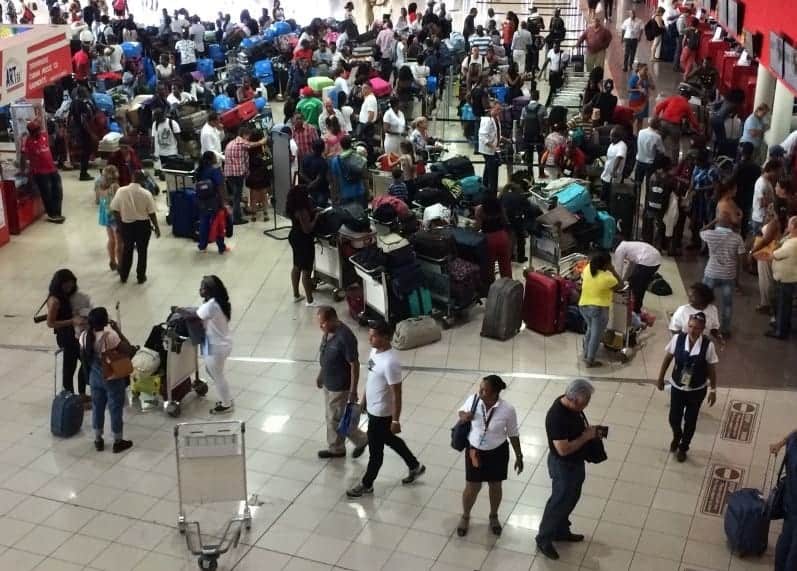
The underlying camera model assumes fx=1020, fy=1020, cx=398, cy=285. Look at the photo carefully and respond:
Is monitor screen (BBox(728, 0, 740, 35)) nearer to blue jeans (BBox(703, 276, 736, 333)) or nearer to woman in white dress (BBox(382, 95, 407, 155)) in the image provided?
woman in white dress (BBox(382, 95, 407, 155))

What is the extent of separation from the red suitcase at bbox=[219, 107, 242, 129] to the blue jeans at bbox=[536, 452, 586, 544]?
1042cm

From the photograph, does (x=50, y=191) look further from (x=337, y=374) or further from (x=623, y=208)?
(x=337, y=374)

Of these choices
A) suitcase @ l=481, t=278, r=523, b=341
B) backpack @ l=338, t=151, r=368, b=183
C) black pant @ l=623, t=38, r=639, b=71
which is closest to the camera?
suitcase @ l=481, t=278, r=523, b=341

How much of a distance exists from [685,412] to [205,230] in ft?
22.5

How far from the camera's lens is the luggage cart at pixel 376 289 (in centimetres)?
1050

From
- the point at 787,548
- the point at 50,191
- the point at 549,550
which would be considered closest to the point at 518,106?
the point at 50,191

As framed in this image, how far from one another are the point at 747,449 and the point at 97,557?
5.30m

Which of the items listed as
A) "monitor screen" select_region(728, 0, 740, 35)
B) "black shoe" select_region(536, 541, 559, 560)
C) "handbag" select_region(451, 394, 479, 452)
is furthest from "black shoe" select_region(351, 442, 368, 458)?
"monitor screen" select_region(728, 0, 740, 35)

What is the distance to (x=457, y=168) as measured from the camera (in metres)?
13.6

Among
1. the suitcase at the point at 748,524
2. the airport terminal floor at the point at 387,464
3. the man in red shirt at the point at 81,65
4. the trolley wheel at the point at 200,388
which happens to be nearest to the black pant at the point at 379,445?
the airport terminal floor at the point at 387,464

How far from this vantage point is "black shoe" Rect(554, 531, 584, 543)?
24.0 feet

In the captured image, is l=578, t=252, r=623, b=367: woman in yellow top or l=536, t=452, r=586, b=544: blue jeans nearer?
l=536, t=452, r=586, b=544: blue jeans

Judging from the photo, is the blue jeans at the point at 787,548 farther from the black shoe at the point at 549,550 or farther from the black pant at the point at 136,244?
the black pant at the point at 136,244

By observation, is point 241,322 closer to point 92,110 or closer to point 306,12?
point 92,110
